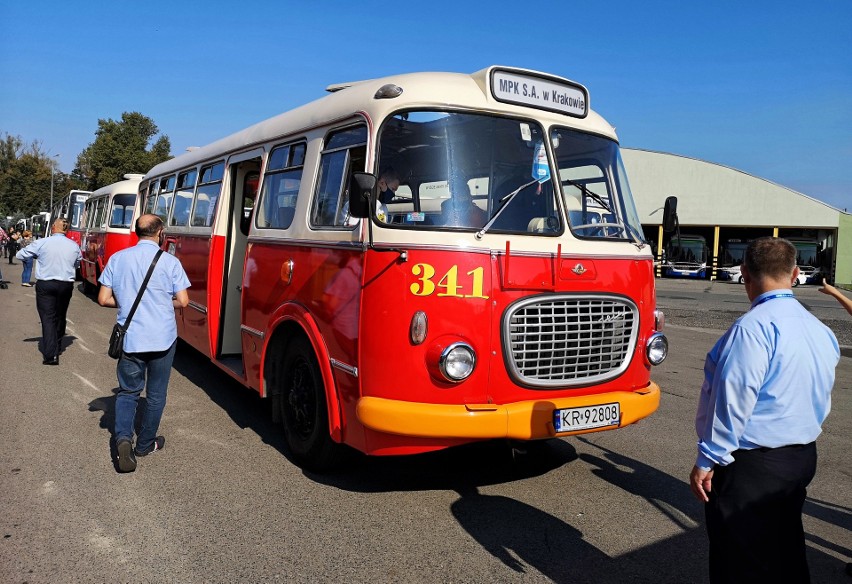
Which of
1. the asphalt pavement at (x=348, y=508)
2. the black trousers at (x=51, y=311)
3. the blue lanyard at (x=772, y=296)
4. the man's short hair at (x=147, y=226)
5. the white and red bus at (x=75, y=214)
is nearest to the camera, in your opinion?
the blue lanyard at (x=772, y=296)

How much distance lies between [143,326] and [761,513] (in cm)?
415

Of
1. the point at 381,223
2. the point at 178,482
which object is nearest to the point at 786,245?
the point at 381,223

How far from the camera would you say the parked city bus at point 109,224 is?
625 inches

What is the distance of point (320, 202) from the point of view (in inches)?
203

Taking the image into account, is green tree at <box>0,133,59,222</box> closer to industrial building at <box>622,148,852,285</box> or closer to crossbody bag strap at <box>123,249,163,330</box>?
industrial building at <box>622,148,852,285</box>

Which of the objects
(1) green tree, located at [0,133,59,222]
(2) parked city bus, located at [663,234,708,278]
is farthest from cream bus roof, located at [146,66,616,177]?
(1) green tree, located at [0,133,59,222]

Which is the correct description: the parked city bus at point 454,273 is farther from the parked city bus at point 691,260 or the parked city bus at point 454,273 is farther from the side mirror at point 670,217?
the parked city bus at point 691,260

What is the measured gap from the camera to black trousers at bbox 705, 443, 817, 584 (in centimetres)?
256

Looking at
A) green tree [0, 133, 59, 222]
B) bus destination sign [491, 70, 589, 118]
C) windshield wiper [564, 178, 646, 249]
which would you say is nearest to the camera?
bus destination sign [491, 70, 589, 118]

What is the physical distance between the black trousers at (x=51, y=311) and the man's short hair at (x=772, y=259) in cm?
847

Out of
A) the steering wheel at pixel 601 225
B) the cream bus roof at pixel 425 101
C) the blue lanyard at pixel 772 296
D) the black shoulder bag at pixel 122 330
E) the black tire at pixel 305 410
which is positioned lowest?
the black tire at pixel 305 410

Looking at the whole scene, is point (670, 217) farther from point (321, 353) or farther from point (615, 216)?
point (321, 353)

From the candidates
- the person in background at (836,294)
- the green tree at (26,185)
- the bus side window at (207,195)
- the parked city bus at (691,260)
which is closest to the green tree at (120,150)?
the green tree at (26,185)

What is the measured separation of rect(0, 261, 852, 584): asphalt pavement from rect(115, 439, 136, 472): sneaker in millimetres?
68
